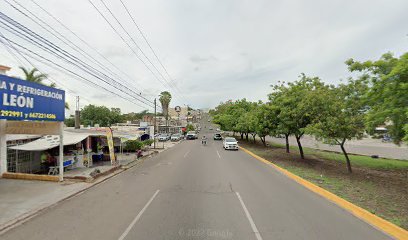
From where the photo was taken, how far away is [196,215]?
675 cm

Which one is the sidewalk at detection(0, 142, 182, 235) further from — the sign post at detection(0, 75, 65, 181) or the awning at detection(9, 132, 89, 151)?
the awning at detection(9, 132, 89, 151)

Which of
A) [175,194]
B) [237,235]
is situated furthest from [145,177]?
[237,235]

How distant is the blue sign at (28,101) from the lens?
9.20 m

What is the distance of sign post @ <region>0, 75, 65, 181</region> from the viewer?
9273mm

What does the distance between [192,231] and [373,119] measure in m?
9.05

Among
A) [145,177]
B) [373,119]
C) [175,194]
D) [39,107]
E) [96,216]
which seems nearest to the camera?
[96,216]

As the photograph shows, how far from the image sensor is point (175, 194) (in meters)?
9.01

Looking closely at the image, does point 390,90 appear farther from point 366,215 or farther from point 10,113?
point 10,113

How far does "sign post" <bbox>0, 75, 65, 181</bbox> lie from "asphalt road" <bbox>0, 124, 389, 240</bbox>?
13.8 ft

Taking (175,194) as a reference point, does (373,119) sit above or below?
above

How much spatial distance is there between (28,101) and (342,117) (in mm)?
16915

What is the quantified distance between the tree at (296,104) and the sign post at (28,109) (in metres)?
15.3

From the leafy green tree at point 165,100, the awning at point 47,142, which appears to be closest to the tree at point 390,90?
the awning at point 47,142

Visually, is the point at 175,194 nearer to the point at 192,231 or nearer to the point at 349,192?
the point at 192,231
